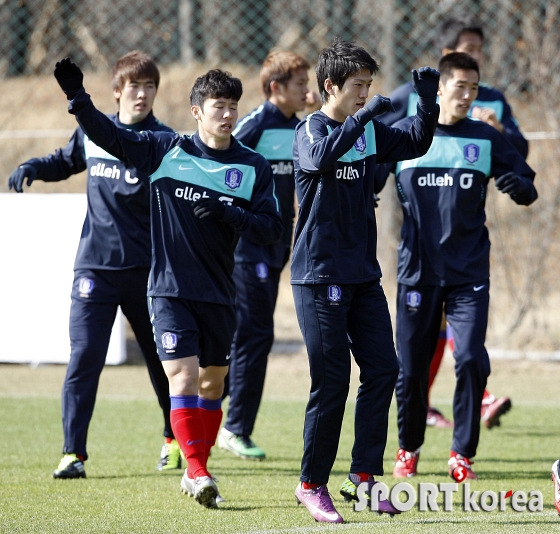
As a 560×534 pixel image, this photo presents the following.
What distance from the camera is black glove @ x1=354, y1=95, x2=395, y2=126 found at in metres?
4.13

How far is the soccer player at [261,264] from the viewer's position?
6.19 m

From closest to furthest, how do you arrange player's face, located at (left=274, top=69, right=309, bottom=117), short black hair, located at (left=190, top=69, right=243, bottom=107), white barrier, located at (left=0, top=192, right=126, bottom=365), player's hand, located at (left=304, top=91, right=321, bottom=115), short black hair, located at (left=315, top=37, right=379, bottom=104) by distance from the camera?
short black hair, located at (left=315, top=37, right=379, bottom=104) < short black hair, located at (left=190, top=69, right=243, bottom=107) < player's face, located at (left=274, top=69, right=309, bottom=117) < player's hand, located at (left=304, top=91, right=321, bottom=115) < white barrier, located at (left=0, top=192, right=126, bottom=365)

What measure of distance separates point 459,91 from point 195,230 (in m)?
1.67

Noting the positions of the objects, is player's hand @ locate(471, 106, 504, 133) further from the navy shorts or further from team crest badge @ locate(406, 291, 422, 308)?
the navy shorts

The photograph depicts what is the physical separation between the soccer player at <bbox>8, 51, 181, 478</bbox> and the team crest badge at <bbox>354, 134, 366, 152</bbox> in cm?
152

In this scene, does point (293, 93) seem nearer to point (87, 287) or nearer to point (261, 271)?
point (261, 271)

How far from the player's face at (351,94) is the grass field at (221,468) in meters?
1.76

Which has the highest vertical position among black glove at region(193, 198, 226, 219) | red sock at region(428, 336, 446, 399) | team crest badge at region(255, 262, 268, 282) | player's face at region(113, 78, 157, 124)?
player's face at region(113, 78, 157, 124)

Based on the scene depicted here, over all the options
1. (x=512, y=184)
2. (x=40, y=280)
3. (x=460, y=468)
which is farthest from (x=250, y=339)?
(x=40, y=280)

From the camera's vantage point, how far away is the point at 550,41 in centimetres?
1017

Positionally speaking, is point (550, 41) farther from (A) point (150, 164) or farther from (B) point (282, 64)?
(A) point (150, 164)

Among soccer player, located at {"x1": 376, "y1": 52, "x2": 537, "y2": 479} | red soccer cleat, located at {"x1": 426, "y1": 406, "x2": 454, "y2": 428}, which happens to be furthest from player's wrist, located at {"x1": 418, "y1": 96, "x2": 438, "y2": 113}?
red soccer cleat, located at {"x1": 426, "y1": 406, "x2": 454, "y2": 428}

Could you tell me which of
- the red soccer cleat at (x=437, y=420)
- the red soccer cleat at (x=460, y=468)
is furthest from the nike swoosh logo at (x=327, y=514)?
the red soccer cleat at (x=437, y=420)

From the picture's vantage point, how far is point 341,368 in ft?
14.3
